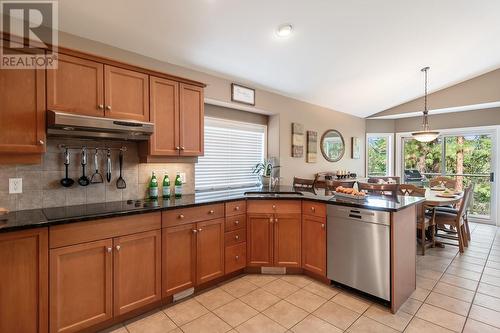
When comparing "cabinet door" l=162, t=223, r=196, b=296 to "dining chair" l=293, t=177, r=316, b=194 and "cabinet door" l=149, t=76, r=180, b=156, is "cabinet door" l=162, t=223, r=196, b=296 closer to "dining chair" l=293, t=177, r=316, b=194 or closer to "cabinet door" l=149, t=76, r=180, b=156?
"cabinet door" l=149, t=76, r=180, b=156

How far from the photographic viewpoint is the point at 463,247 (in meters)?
3.78

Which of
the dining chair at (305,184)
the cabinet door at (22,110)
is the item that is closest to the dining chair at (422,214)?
the dining chair at (305,184)

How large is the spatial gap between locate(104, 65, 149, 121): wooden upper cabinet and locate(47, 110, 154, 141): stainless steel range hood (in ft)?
0.38

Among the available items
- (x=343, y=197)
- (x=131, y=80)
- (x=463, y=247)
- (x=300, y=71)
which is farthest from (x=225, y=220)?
(x=463, y=247)

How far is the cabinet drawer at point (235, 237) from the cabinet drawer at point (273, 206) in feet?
0.86

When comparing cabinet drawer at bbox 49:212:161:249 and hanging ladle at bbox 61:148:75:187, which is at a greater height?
hanging ladle at bbox 61:148:75:187

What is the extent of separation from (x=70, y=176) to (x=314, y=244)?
2542 mm

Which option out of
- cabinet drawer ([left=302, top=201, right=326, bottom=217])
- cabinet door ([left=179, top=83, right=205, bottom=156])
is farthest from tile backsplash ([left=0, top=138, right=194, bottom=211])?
cabinet drawer ([left=302, top=201, right=326, bottom=217])

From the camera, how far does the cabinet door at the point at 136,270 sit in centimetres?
202

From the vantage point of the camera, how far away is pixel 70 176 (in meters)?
2.28

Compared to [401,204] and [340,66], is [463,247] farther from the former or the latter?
[340,66]

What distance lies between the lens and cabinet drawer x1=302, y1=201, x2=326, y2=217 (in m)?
2.73

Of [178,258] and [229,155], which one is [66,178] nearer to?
[178,258]

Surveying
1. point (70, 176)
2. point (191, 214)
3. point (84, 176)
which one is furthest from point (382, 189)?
point (70, 176)
